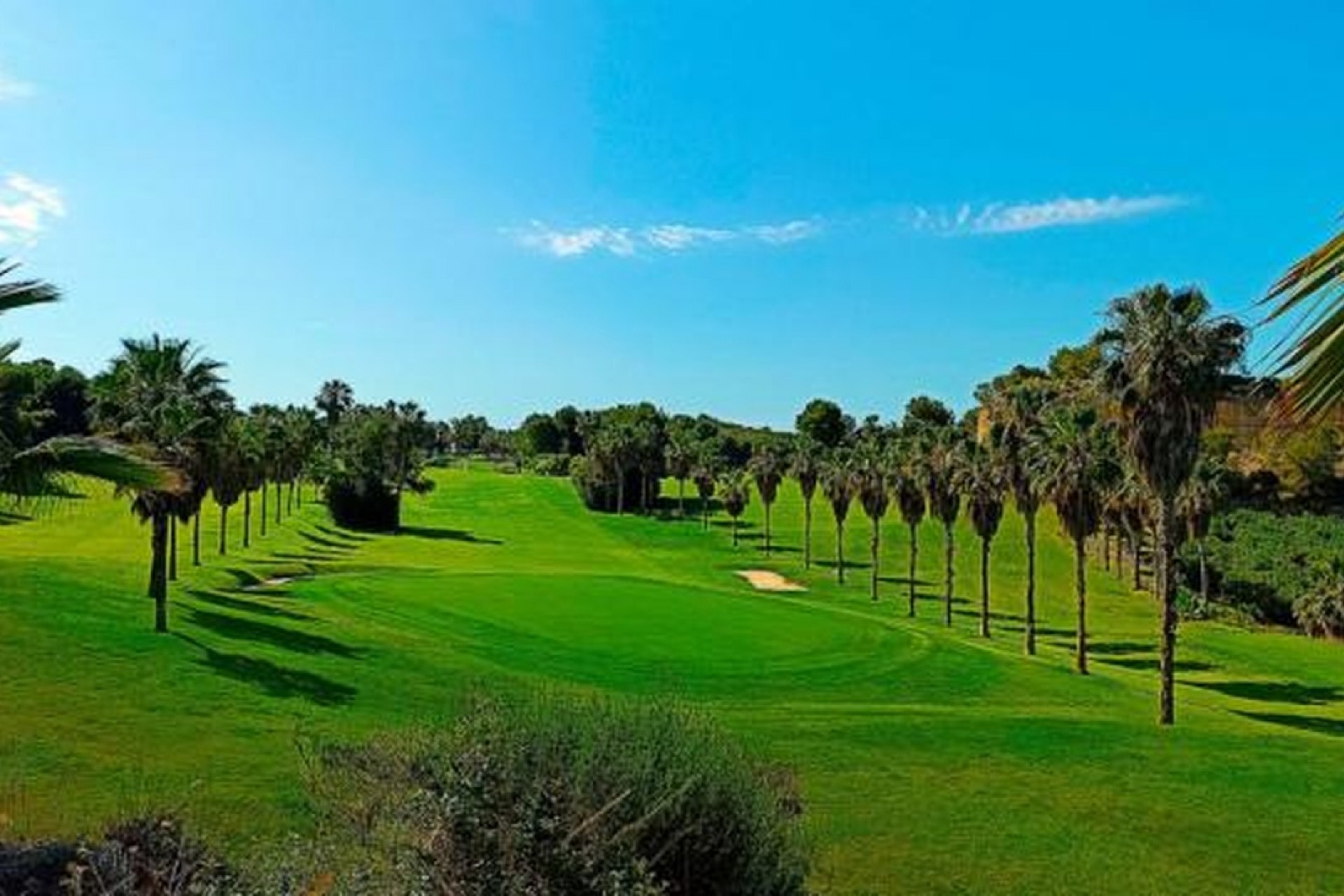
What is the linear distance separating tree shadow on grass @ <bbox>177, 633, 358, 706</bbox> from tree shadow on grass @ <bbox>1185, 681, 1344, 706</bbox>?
4170 centimetres

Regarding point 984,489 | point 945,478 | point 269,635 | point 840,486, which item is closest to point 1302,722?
point 984,489

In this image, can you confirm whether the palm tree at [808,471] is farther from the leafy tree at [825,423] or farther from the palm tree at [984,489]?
the leafy tree at [825,423]

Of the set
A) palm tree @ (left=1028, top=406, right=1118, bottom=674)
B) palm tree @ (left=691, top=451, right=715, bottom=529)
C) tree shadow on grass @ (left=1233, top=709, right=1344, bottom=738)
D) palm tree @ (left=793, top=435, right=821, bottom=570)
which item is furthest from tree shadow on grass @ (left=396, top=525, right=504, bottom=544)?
tree shadow on grass @ (left=1233, top=709, right=1344, bottom=738)

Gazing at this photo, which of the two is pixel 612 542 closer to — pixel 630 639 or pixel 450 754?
pixel 630 639

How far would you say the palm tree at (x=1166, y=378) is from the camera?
39.9 meters

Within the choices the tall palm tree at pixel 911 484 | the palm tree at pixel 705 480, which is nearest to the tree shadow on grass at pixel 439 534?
the palm tree at pixel 705 480

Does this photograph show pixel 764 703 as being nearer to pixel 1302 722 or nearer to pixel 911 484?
pixel 1302 722

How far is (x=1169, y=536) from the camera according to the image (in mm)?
42062

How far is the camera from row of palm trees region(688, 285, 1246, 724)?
40094mm

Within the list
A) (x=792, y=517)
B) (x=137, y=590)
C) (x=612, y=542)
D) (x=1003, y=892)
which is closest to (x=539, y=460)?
(x=792, y=517)

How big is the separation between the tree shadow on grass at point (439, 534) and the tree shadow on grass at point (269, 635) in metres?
65.3

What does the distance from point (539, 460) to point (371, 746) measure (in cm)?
17824

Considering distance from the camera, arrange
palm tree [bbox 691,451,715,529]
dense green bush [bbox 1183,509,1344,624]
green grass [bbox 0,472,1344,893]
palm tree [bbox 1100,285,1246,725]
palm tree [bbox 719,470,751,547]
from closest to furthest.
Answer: green grass [bbox 0,472,1344,893] → palm tree [bbox 1100,285,1246,725] → dense green bush [bbox 1183,509,1344,624] → palm tree [bbox 719,470,751,547] → palm tree [bbox 691,451,715,529]

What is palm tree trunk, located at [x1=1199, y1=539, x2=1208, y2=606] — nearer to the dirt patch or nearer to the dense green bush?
the dense green bush
